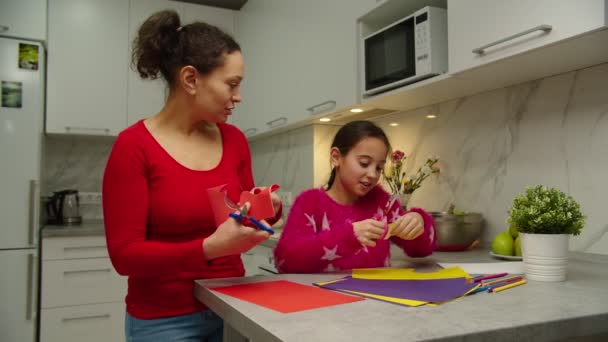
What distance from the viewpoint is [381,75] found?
1758mm

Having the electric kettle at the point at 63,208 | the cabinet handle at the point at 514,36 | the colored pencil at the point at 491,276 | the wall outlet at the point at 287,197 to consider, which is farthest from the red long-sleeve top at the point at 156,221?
the electric kettle at the point at 63,208

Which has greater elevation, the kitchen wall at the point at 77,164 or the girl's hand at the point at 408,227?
the kitchen wall at the point at 77,164

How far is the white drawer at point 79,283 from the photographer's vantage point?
8.37ft

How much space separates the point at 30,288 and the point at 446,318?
2514 millimetres

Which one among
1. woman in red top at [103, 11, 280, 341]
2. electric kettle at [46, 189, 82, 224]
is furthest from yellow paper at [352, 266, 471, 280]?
electric kettle at [46, 189, 82, 224]

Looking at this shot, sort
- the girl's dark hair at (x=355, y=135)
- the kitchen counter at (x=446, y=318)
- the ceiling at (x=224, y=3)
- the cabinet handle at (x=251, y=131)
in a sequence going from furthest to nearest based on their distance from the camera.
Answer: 1. the ceiling at (x=224, y=3)
2. the cabinet handle at (x=251, y=131)
3. the girl's dark hair at (x=355, y=135)
4. the kitchen counter at (x=446, y=318)

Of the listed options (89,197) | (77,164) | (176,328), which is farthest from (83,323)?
(176,328)

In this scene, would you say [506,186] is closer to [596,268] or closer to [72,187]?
[596,268]

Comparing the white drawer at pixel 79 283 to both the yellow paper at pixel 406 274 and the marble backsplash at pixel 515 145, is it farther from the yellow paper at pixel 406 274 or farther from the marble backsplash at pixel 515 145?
the yellow paper at pixel 406 274

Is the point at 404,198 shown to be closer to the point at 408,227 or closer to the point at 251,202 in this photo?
the point at 408,227

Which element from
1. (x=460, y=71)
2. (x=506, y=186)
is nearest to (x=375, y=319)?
(x=460, y=71)

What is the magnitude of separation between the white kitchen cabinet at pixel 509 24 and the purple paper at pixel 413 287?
0.64 meters

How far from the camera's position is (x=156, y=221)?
0.94 metres

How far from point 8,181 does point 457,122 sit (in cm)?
234
